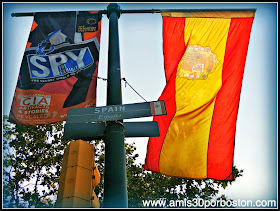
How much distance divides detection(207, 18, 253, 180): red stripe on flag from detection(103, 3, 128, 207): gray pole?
285cm

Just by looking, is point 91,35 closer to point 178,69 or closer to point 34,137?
point 178,69

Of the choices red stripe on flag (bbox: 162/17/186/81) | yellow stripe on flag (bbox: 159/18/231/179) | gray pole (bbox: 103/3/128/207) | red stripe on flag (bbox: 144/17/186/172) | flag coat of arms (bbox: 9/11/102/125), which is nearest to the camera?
gray pole (bbox: 103/3/128/207)

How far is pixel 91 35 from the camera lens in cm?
757

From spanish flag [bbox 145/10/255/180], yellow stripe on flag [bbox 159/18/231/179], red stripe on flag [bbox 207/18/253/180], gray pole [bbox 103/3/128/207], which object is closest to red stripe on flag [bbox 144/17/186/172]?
spanish flag [bbox 145/10/255/180]

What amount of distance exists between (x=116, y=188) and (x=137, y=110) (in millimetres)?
1275

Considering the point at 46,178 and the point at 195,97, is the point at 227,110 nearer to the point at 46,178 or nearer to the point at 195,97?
the point at 195,97

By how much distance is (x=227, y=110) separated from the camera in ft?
23.9

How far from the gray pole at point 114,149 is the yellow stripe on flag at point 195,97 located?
6.86 feet

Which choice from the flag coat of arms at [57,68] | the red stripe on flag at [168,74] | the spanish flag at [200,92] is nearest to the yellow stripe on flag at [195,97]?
the spanish flag at [200,92]

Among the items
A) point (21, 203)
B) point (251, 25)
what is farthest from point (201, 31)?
point (21, 203)

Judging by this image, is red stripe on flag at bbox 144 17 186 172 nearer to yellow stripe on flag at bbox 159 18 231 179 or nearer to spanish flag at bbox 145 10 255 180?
spanish flag at bbox 145 10 255 180

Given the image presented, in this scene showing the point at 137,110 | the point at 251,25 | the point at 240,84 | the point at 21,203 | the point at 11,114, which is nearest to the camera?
the point at 137,110

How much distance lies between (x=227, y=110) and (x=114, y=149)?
363 centimetres

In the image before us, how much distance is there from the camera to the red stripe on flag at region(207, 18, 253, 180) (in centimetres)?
696
